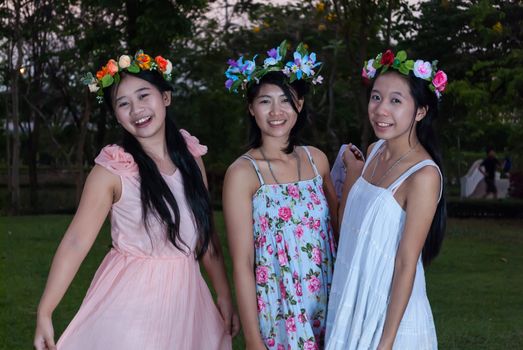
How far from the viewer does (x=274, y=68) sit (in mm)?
3518

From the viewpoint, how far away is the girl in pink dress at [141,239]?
333cm

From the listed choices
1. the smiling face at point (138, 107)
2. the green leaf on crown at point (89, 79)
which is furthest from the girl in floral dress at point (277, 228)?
the green leaf on crown at point (89, 79)

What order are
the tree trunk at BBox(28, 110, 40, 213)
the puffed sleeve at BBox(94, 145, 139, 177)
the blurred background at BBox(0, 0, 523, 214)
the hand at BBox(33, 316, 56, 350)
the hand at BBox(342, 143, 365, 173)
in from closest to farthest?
the hand at BBox(33, 316, 56, 350)
the puffed sleeve at BBox(94, 145, 139, 177)
the hand at BBox(342, 143, 365, 173)
the blurred background at BBox(0, 0, 523, 214)
the tree trunk at BBox(28, 110, 40, 213)

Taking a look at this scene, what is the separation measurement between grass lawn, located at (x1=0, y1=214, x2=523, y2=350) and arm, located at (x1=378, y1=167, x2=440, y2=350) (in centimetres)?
314

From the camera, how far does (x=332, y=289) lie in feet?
11.1

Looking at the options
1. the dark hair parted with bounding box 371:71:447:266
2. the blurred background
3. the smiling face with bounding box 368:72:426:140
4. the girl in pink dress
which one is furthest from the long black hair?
the blurred background

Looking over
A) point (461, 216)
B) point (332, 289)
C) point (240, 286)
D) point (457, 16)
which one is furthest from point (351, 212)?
point (461, 216)

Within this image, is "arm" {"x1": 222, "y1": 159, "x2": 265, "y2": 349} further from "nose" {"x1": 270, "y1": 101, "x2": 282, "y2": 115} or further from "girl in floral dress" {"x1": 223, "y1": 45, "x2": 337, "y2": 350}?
"nose" {"x1": 270, "y1": 101, "x2": 282, "y2": 115}

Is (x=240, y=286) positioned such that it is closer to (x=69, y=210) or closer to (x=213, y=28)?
(x=213, y=28)

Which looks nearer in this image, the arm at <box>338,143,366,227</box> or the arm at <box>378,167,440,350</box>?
the arm at <box>378,167,440,350</box>

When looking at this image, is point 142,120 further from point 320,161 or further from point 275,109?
point 320,161

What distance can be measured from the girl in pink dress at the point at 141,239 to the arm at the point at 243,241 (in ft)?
0.55

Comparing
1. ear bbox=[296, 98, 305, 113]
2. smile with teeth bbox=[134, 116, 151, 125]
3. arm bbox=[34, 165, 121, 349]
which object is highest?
ear bbox=[296, 98, 305, 113]

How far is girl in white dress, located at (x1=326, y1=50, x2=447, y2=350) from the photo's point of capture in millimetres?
3129
